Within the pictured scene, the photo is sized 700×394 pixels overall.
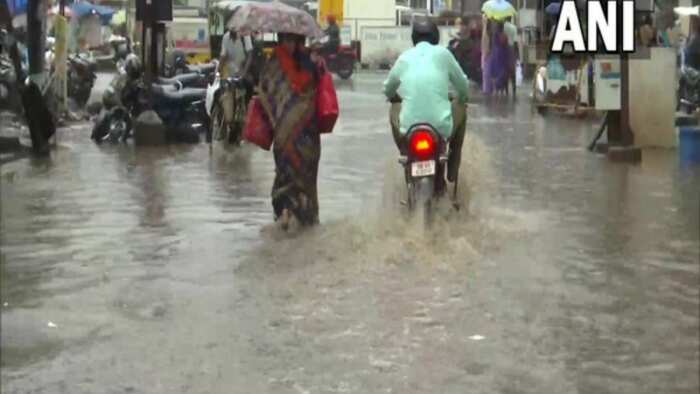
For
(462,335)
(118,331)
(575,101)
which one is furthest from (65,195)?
(575,101)

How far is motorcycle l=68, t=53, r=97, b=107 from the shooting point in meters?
23.5

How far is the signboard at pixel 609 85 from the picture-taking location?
15.8 meters

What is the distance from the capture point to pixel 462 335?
280 inches

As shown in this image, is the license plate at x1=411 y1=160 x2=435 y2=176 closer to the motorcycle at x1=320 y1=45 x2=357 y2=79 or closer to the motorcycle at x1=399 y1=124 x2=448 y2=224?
the motorcycle at x1=399 y1=124 x2=448 y2=224

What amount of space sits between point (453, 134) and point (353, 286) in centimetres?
252

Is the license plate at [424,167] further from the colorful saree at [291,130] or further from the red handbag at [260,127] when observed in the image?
the red handbag at [260,127]

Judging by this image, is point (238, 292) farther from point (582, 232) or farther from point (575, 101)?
point (575, 101)

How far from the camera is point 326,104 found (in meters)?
10.1

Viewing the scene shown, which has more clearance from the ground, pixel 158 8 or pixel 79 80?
pixel 158 8

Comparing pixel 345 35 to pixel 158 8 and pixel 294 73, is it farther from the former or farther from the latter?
pixel 294 73

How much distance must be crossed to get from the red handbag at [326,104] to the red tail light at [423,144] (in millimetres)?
803

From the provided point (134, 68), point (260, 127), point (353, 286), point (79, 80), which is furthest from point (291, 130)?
point (79, 80)

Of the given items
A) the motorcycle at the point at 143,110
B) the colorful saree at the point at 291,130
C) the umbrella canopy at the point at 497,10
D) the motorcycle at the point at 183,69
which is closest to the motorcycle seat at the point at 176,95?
the motorcycle at the point at 143,110

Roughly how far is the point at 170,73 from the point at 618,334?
51.0ft
